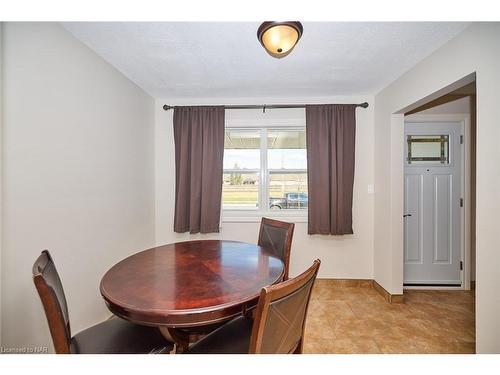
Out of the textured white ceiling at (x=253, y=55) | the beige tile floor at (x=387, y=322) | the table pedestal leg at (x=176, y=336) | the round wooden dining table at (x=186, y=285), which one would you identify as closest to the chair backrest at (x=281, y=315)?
the round wooden dining table at (x=186, y=285)

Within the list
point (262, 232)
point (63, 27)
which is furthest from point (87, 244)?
point (63, 27)

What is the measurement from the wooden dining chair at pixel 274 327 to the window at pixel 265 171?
1865mm

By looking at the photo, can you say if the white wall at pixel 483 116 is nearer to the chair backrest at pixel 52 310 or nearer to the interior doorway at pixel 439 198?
the interior doorway at pixel 439 198

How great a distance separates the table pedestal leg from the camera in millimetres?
1034

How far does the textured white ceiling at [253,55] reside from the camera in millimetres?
1478

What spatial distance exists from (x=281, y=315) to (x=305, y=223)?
206cm

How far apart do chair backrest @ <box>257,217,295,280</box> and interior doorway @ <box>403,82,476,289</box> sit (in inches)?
78.0

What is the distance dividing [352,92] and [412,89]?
2.26 feet

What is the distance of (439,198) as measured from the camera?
8.83 feet

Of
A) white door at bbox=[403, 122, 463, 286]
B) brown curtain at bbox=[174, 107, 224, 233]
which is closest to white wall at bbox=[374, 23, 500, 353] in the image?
white door at bbox=[403, 122, 463, 286]

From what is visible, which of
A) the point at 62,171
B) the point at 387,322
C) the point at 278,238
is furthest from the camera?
the point at 387,322

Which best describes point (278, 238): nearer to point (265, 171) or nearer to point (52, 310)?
point (265, 171)

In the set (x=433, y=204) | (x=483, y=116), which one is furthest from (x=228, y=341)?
(x=433, y=204)
